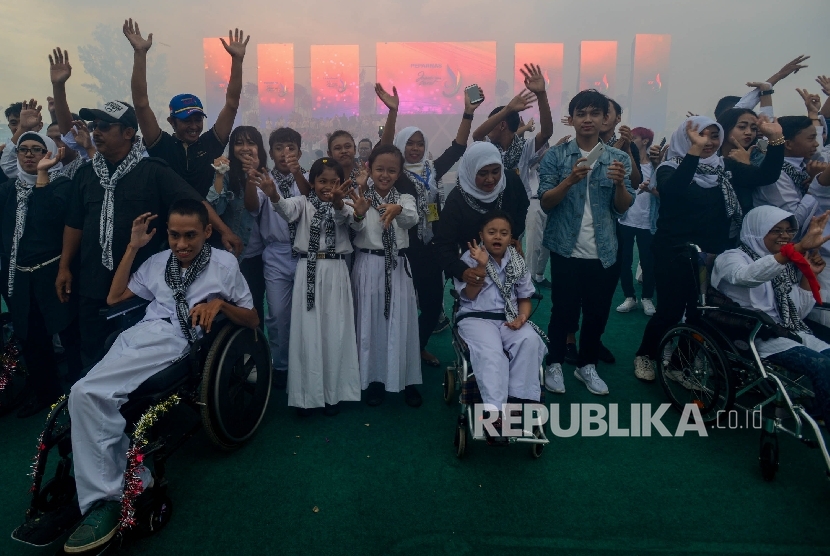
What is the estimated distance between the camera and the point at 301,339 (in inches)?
120

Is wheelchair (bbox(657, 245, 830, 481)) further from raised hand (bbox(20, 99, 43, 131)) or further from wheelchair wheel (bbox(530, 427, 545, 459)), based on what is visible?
raised hand (bbox(20, 99, 43, 131))

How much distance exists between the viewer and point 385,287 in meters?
3.18

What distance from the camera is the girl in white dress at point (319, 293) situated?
3002mm

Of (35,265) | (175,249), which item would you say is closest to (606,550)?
(175,249)

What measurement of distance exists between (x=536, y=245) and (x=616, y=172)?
340cm

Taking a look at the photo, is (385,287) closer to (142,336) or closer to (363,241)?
(363,241)

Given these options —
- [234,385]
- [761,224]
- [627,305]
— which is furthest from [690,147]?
[234,385]

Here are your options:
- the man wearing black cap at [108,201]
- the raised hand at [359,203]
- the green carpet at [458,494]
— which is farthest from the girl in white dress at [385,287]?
the man wearing black cap at [108,201]

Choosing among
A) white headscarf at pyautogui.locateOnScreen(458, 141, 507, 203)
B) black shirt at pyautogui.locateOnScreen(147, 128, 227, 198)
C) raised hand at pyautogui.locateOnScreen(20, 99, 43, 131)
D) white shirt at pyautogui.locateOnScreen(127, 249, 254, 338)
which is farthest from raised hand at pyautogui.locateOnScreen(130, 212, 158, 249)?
raised hand at pyautogui.locateOnScreen(20, 99, 43, 131)

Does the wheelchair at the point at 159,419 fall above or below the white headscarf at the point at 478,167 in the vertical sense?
below

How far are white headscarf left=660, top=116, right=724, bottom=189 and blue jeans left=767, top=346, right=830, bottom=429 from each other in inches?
50.3

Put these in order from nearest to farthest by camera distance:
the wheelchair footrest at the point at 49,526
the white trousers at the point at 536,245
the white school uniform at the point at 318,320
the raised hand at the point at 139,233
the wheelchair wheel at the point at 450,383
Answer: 1. the wheelchair footrest at the point at 49,526
2. the raised hand at the point at 139,233
3. the white school uniform at the point at 318,320
4. the wheelchair wheel at the point at 450,383
5. the white trousers at the point at 536,245

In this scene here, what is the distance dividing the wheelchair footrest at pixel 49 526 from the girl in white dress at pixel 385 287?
1.67 m

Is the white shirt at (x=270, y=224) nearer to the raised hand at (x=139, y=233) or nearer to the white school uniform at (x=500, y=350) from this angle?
the raised hand at (x=139, y=233)
